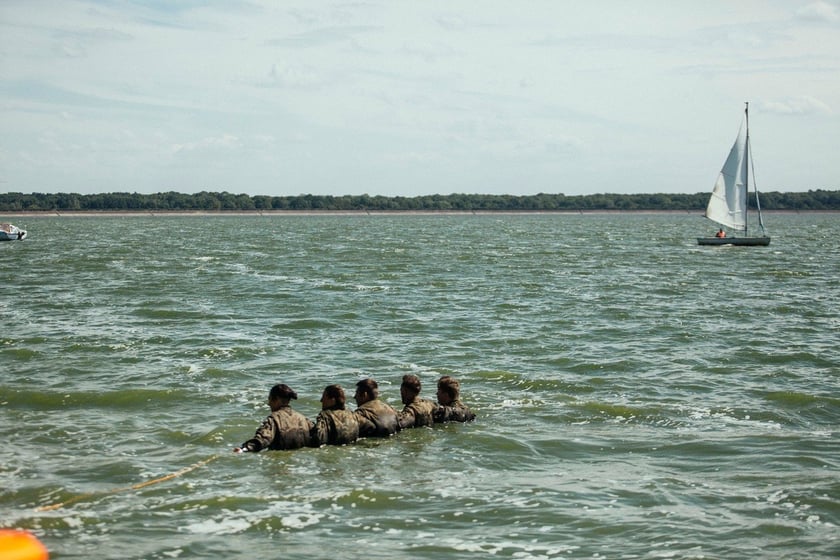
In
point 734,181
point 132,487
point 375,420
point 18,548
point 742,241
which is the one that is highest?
point 734,181

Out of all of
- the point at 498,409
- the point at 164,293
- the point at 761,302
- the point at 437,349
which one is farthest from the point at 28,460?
the point at 761,302

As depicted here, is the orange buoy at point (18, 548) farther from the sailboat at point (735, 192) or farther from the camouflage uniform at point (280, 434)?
the sailboat at point (735, 192)

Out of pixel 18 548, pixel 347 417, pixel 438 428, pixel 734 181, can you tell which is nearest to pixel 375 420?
pixel 347 417

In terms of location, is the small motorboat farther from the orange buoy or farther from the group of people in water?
the orange buoy

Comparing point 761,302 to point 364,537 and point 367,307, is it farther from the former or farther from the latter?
point 364,537

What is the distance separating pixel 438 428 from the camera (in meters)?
16.6

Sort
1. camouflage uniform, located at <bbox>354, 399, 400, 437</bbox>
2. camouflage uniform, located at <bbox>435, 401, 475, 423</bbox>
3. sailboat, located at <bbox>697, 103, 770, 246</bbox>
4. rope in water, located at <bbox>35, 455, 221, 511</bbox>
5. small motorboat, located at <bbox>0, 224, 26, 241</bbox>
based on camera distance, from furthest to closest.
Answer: small motorboat, located at <bbox>0, 224, 26, 241</bbox>, sailboat, located at <bbox>697, 103, 770, 246</bbox>, camouflage uniform, located at <bbox>435, 401, 475, 423</bbox>, camouflage uniform, located at <bbox>354, 399, 400, 437</bbox>, rope in water, located at <bbox>35, 455, 221, 511</bbox>

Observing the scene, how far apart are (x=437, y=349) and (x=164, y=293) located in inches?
705

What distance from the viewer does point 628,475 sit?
1368cm

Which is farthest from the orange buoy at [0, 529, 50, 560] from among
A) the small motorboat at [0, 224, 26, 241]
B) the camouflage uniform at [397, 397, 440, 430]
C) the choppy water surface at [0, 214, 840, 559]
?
the small motorboat at [0, 224, 26, 241]

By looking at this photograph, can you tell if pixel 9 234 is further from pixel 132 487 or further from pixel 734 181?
pixel 132 487

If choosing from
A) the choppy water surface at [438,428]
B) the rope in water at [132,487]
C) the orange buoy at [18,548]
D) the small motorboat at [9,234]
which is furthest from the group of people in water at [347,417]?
the small motorboat at [9,234]

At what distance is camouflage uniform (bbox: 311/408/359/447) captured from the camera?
1522 cm

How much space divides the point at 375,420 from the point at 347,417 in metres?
0.61
